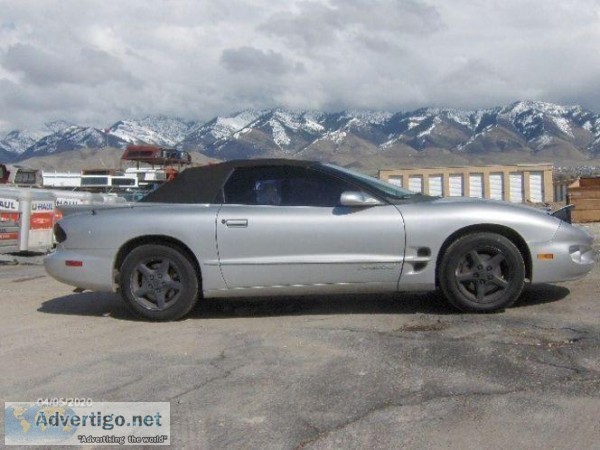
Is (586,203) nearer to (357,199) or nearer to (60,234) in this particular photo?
(357,199)

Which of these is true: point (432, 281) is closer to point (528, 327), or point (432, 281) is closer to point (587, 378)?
point (528, 327)

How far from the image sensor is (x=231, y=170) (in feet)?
18.4

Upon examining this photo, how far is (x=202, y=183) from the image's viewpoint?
5.59 meters

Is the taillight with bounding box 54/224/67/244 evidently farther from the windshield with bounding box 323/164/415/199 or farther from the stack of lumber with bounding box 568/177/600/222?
the stack of lumber with bounding box 568/177/600/222

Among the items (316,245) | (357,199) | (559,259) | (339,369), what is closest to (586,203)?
(559,259)

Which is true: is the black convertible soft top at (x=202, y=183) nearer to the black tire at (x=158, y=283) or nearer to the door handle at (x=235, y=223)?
the door handle at (x=235, y=223)

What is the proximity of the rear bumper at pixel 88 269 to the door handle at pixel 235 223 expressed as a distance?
3.27 feet

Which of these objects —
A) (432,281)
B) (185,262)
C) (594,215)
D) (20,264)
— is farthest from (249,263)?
(594,215)

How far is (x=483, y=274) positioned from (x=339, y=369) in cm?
177

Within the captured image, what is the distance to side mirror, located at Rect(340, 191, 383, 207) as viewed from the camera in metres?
5.07

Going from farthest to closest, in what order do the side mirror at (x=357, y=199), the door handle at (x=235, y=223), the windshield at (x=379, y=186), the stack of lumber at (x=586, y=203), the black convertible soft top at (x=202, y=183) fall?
the stack of lumber at (x=586, y=203) → the black convertible soft top at (x=202, y=183) → the windshield at (x=379, y=186) → the door handle at (x=235, y=223) → the side mirror at (x=357, y=199)

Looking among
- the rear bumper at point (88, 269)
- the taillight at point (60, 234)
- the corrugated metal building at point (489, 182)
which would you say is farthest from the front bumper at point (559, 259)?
the corrugated metal building at point (489, 182)

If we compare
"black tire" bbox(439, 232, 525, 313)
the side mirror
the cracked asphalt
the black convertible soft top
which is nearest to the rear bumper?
the cracked asphalt

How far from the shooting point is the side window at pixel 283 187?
17.4ft
